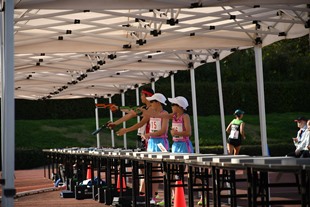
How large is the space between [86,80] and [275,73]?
3167 cm

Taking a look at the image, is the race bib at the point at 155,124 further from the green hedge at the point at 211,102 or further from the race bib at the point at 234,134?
the green hedge at the point at 211,102

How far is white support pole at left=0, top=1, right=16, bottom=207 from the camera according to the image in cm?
1128

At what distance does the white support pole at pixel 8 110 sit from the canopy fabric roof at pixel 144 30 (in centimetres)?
186

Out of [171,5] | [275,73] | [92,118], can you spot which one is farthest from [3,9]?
[275,73]

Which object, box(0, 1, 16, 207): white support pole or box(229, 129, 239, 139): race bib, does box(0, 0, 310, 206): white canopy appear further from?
box(229, 129, 239, 139): race bib

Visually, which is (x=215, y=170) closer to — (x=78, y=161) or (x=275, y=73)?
(x=78, y=161)

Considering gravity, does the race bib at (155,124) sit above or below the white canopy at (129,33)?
below

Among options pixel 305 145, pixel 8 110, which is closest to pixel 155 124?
pixel 8 110

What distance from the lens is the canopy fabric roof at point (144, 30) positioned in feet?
46.0

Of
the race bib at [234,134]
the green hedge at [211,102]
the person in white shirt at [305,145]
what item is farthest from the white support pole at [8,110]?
the green hedge at [211,102]

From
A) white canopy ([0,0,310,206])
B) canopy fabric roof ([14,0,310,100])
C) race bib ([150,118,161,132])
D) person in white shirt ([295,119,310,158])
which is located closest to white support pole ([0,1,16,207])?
white canopy ([0,0,310,206])

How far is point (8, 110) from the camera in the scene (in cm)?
1145

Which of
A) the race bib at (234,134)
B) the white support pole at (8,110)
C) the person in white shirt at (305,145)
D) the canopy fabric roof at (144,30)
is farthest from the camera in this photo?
the race bib at (234,134)

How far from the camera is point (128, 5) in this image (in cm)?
1393
